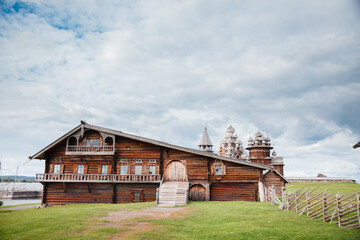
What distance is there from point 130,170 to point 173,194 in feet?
24.2

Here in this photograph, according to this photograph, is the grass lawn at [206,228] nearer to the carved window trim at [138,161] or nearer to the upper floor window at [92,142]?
the carved window trim at [138,161]

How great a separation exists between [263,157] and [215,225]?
185 feet

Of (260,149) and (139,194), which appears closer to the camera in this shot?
(139,194)

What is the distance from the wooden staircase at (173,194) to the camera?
23684 millimetres

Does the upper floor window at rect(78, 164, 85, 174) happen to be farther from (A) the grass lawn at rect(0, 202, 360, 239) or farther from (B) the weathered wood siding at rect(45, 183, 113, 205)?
(A) the grass lawn at rect(0, 202, 360, 239)

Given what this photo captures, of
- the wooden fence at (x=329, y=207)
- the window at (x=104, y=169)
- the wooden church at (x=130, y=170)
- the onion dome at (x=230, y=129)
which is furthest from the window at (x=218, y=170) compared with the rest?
the onion dome at (x=230, y=129)

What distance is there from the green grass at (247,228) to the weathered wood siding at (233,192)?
36.9 ft

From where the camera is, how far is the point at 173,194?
25.0m

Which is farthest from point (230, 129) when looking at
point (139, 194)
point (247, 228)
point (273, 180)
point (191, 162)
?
point (247, 228)

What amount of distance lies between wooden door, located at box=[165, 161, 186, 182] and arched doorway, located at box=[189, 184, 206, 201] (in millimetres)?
1489

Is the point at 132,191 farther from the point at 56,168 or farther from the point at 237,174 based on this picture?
the point at 237,174

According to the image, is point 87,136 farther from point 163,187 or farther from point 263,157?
point 263,157

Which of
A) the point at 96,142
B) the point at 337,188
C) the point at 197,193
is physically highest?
the point at 96,142

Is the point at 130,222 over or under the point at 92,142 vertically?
under
